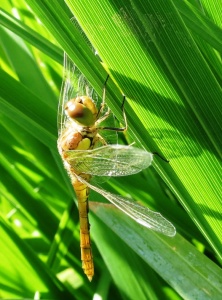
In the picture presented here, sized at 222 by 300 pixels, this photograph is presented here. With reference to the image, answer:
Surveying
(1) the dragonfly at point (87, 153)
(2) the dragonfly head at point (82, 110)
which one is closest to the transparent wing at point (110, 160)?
(1) the dragonfly at point (87, 153)

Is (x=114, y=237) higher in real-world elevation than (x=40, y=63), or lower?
lower

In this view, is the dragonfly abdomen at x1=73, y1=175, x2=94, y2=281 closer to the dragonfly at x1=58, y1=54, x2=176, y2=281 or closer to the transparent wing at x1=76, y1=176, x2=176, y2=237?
the dragonfly at x1=58, y1=54, x2=176, y2=281

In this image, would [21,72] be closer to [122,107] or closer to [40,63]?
[40,63]

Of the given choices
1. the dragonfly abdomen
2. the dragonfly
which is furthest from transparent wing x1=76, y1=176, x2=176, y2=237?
the dragonfly abdomen

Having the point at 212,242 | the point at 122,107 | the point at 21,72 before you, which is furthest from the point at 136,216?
the point at 21,72

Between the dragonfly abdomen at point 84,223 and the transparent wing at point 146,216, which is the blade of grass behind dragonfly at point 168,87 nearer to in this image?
the transparent wing at point 146,216

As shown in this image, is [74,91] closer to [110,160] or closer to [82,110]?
[82,110]

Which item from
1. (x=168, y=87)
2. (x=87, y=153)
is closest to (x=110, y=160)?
(x=87, y=153)
